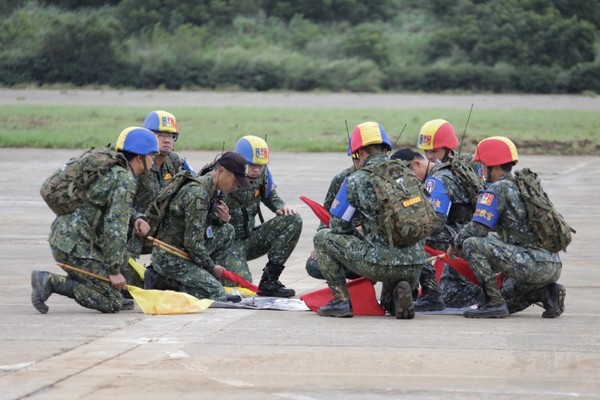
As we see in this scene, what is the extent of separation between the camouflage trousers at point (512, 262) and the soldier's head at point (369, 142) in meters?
1.05

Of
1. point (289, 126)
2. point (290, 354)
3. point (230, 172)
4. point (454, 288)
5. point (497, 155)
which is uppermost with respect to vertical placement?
point (497, 155)

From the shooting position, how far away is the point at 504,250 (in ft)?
34.4

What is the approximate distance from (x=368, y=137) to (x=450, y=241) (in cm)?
139

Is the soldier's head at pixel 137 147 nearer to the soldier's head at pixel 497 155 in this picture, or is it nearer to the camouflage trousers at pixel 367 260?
the camouflage trousers at pixel 367 260

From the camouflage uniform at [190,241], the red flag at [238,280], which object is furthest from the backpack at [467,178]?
the red flag at [238,280]

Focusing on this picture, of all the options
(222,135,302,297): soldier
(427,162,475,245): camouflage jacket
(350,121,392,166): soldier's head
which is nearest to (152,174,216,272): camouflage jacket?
(222,135,302,297): soldier

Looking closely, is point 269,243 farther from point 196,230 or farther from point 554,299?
point 554,299

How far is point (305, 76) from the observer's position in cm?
6116

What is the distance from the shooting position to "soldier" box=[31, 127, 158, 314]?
10602 mm

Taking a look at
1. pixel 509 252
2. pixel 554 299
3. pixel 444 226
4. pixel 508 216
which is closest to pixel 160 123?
pixel 444 226

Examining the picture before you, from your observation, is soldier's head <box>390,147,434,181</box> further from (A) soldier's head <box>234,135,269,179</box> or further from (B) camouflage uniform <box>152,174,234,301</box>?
(B) camouflage uniform <box>152,174,234,301</box>

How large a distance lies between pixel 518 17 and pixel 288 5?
14167mm

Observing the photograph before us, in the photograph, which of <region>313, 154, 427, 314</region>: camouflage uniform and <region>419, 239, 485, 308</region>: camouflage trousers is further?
<region>419, 239, 485, 308</region>: camouflage trousers

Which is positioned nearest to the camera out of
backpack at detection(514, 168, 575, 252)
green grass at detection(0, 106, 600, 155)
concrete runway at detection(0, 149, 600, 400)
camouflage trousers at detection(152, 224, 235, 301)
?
concrete runway at detection(0, 149, 600, 400)
